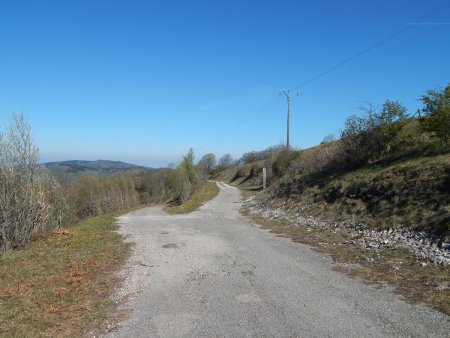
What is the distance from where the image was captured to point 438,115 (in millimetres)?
14906

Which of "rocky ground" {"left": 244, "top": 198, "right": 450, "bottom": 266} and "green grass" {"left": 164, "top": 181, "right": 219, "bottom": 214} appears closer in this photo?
"rocky ground" {"left": 244, "top": 198, "right": 450, "bottom": 266}

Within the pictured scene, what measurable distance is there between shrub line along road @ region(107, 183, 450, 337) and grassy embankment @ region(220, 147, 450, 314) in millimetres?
594

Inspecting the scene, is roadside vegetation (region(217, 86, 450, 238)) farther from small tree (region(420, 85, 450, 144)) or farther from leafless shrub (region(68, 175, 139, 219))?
leafless shrub (region(68, 175, 139, 219))

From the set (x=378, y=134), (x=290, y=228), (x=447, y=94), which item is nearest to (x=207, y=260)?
(x=290, y=228)

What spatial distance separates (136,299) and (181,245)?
17.7 ft

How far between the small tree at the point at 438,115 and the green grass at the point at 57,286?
12.0 m

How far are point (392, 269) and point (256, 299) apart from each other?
11.0 feet

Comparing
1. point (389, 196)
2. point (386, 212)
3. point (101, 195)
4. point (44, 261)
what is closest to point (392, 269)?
point (386, 212)

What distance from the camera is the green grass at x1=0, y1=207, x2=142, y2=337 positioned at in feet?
19.1

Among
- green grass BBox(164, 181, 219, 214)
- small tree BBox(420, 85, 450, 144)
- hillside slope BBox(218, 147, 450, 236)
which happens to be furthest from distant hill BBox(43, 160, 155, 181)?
small tree BBox(420, 85, 450, 144)

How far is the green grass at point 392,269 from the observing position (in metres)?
6.63

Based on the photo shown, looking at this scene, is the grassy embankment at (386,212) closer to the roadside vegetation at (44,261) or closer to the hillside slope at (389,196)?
the hillside slope at (389,196)

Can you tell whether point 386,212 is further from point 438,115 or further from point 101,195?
point 101,195

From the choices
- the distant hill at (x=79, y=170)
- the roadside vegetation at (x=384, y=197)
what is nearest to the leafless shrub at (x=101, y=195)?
the distant hill at (x=79, y=170)
